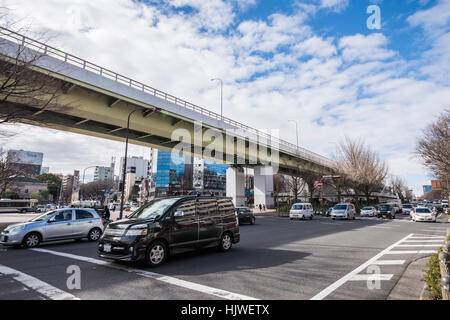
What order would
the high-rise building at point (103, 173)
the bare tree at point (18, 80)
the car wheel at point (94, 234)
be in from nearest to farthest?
the bare tree at point (18, 80)
the car wheel at point (94, 234)
the high-rise building at point (103, 173)

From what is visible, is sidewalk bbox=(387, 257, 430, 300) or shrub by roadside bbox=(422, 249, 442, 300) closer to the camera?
shrub by roadside bbox=(422, 249, 442, 300)

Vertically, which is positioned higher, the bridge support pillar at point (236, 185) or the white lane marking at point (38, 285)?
the bridge support pillar at point (236, 185)

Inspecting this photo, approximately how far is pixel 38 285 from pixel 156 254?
8.36 feet

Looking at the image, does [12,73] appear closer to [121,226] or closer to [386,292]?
[121,226]

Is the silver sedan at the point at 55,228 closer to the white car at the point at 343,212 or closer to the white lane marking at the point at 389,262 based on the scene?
the white lane marking at the point at 389,262

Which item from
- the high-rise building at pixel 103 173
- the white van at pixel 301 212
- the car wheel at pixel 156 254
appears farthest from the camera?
the high-rise building at pixel 103 173

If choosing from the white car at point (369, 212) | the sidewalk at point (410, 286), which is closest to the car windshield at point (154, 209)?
the sidewalk at point (410, 286)

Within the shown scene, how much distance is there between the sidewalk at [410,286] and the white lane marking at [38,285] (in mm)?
5834

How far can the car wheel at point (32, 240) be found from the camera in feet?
35.4

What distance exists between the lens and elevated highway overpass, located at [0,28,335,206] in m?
15.1

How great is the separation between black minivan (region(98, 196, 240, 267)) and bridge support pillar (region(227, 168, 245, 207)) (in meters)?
36.4

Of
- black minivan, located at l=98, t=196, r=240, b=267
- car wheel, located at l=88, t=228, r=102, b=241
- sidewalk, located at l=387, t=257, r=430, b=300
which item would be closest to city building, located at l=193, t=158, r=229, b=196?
car wheel, located at l=88, t=228, r=102, b=241

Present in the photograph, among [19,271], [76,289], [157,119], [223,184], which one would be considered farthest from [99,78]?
[223,184]

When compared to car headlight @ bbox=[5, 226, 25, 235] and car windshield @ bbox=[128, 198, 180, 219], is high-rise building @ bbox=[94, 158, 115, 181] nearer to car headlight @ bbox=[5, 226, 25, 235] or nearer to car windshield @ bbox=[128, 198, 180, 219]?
car headlight @ bbox=[5, 226, 25, 235]
